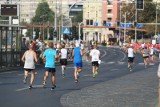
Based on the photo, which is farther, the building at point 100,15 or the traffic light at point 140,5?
the building at point 100,15

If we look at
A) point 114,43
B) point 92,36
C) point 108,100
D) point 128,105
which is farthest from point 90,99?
point 92,36

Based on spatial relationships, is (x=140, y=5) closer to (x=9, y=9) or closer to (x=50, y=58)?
(x=9, y=9)

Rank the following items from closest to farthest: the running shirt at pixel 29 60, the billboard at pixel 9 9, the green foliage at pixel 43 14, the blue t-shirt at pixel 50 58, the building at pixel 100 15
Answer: the blue t-shirt at pixel 50 58 → the running shirt at pixel 29 60 → the billboard at pixel 9 9 → the building at pixel 100 15 → the green foliage at pixel 43 14

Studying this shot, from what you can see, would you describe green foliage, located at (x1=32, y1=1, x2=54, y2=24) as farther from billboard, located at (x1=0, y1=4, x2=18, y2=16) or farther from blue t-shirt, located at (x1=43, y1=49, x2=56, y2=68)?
blue t-shirt, located at (x1=43, y1=49, x2=56, y2=68)

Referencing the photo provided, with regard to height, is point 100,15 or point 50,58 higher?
point 100,15

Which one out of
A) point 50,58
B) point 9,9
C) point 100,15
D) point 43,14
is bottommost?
point 50,58

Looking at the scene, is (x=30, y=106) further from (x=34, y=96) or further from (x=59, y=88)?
(x=59, y=88)

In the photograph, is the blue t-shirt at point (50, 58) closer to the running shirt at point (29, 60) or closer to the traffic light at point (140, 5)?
the running shirt at point (29, 60)

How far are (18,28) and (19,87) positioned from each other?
1614 cm

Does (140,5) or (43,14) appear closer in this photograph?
(140,5)

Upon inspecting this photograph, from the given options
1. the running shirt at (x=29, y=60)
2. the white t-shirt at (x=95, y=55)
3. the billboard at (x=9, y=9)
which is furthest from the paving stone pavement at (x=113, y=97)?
the billboard at (x=9, y=9)

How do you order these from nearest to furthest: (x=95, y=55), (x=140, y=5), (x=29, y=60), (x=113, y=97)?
(x=113, y=97) → (x=29, y=60) → (x=95, y=55) → (x=140, y=5)

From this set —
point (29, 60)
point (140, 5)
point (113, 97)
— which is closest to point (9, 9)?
point (140, 5)

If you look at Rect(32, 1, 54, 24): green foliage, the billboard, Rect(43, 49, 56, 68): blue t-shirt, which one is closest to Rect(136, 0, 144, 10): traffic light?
the billboard
